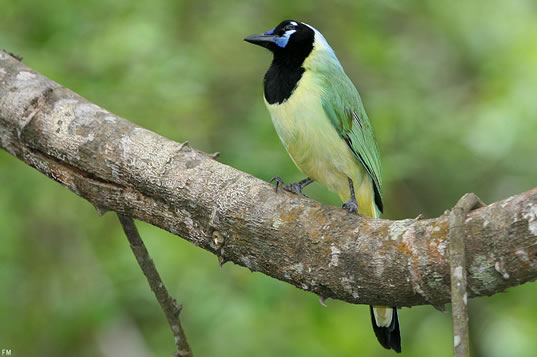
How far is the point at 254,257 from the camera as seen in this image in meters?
2.23

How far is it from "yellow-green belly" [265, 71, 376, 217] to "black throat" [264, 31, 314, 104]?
39 millimetres

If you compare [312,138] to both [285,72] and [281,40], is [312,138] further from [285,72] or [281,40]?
[281,40]

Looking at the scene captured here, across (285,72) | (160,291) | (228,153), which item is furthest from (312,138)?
(228,153)

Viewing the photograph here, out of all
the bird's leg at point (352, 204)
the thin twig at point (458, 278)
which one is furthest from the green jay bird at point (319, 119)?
the thin twig at point (458, 278)

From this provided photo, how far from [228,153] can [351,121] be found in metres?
1.18

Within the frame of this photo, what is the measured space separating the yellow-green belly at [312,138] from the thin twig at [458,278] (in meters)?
1.42

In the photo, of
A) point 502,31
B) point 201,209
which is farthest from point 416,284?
point 502,31

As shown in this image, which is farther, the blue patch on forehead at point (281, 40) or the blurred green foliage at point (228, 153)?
the blurred green foliage at point (228, 153)

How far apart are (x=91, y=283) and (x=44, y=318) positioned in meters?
0.43

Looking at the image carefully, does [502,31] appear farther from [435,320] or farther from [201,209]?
[201,209]

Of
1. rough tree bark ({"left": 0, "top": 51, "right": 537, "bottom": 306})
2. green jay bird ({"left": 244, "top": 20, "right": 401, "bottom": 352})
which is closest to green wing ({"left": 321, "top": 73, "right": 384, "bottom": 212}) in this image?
green jay bird ({"left": 244, "top": 20, "right": 401, "bottom": 352})

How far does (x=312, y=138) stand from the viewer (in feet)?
10.5

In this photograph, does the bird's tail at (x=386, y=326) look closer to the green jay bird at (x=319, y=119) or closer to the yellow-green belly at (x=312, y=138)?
the green jay bird at (x=319, y=119)

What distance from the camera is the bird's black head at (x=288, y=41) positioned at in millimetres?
3529
